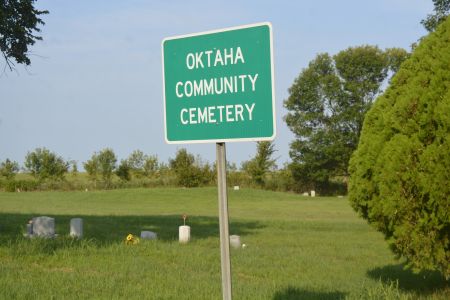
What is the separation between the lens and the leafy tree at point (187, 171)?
66875 millimetres

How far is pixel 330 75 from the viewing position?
72812 millimetres

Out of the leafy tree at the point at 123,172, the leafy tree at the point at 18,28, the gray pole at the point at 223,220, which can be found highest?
the leafy tree at the point at 18,28

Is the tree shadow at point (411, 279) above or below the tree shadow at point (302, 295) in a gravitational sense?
below

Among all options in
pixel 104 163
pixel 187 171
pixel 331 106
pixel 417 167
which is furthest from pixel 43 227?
pixel 104 163

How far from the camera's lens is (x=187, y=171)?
2635 inches

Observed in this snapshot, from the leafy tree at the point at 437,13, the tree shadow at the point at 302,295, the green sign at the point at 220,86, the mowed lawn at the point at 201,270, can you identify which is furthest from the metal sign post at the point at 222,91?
the leafy tree at the point at 437,13

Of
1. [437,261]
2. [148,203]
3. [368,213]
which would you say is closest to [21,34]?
[368,213]

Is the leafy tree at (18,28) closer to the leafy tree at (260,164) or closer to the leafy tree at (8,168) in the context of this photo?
the leafy tree at (260,164)

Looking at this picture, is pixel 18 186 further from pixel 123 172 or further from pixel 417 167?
pixel 417 167

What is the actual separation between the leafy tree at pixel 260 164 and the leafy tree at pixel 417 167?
6248 centimetres

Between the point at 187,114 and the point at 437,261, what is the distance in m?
4.70

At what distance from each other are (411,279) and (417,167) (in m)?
4.58

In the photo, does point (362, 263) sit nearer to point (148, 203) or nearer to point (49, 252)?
point (49, 252)

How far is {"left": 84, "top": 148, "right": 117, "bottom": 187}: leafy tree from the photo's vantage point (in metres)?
86.1
